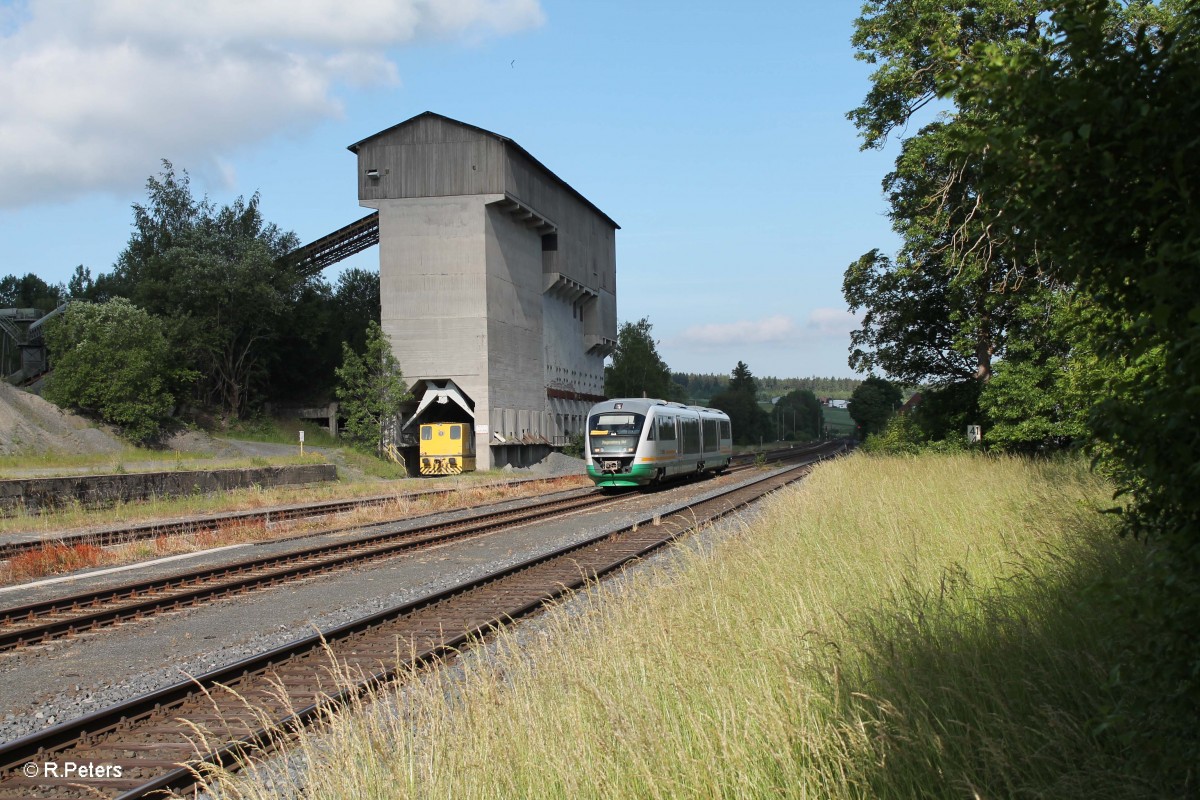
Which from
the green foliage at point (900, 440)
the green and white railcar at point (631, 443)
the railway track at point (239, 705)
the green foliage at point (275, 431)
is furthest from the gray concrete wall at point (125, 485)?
the green foliage at point (900, 440)

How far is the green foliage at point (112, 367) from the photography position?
Result: 45.8 meters

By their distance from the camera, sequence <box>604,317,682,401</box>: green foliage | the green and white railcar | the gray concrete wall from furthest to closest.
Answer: <box>604,317,682,401</box>: green foliage
the green and white railcar
the gray concrete wall

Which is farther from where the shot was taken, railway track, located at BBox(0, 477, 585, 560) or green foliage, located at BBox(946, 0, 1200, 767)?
railway track, located at BBox(0, 477, 585, 560)

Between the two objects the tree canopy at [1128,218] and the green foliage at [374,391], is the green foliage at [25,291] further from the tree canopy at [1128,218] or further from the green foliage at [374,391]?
the tree canopy at [1128,218]

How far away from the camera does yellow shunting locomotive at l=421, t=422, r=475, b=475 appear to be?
157ft

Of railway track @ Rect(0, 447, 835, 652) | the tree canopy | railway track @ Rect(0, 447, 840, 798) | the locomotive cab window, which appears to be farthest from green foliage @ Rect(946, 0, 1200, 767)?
the locomotive cab window

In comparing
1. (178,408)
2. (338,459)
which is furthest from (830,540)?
(178,408)

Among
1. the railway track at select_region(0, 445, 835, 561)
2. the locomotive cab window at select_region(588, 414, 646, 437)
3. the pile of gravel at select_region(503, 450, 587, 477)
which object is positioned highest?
the locomotive cab window at select_region(588, 414, 646, 437)

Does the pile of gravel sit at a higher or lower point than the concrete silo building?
lower

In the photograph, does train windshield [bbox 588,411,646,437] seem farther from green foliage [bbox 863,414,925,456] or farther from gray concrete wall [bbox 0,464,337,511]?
gray concrete wall [bbox 0,464,337,511]

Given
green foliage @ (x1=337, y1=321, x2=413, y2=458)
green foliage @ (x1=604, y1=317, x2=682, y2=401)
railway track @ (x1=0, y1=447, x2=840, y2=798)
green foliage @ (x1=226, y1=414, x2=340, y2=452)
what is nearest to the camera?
railway track @ (x1=0, y1=447, x2=840, y2=798)

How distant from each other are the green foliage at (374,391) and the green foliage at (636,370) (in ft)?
173

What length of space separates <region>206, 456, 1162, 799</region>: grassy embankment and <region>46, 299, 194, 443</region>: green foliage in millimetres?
44277

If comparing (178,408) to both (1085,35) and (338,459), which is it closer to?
(338,459)
